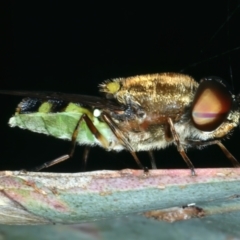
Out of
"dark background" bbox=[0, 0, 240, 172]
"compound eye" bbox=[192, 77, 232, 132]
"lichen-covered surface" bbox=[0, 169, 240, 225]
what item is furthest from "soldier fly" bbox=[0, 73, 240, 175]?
"dark background" bbox=[0, 0, 240, 172]

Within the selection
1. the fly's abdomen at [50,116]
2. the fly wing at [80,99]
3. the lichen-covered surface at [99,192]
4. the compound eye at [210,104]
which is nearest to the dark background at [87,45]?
the fly's abdomen at [50,116]

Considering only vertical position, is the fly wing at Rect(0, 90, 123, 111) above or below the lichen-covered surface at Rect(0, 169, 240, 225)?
above

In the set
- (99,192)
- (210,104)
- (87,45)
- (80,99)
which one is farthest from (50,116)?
(87,45)

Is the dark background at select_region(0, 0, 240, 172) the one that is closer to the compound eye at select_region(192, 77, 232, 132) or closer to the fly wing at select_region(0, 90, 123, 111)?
the fly wing at select_region(0, 90, 123, 111)

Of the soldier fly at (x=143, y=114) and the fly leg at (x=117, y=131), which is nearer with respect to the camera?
the soldier fly at (x=143, y=114)

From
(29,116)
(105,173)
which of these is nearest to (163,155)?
(29,116)

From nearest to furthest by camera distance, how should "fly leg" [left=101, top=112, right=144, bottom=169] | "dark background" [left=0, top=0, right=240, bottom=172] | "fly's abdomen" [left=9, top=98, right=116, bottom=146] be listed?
1. "fly leg" [left=101, top=112, right=144, bottom=169]
2. "fly's abdomen" [left=9, top=98, right=116, bottom=146]
3. "dark background" [left=0, top=0, right=240, bottom=172]

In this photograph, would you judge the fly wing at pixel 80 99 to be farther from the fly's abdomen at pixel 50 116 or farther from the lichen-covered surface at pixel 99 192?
the lichen-covered surface at pixel 99 192
